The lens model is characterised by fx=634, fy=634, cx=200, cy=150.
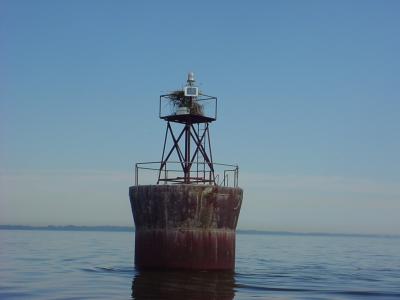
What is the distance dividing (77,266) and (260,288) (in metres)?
13.2

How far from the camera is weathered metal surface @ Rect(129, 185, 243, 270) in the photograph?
2523 centimetres

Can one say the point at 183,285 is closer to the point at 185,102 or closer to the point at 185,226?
the point at 185,226

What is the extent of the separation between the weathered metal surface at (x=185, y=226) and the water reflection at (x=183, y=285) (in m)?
0.44

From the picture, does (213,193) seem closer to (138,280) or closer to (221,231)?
(221,231)

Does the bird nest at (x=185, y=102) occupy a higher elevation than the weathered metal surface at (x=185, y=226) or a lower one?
higher

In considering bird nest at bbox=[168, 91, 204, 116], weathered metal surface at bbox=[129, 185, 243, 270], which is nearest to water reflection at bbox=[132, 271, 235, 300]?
weathered metal surface at bbox=[129, 185, 243, 270]

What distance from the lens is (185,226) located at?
25.3 meters

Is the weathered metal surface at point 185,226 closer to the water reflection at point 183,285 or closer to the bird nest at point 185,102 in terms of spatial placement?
the water reflection at point 183,285

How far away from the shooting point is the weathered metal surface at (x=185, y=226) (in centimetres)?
2523

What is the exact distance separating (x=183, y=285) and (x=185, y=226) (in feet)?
10.0

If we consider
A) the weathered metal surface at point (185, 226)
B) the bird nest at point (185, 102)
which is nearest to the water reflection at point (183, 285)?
the weathered metal surface at point (185, 226)

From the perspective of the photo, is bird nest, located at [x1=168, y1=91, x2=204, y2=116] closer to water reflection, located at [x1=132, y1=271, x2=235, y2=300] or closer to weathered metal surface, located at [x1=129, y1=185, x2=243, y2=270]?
weathered metal surface, located at [x1=129, y1=185, x2=243, y2=270]

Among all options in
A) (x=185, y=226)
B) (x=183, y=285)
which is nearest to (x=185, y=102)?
(x=185, y=226)

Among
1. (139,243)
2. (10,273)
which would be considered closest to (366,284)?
(139,243)
